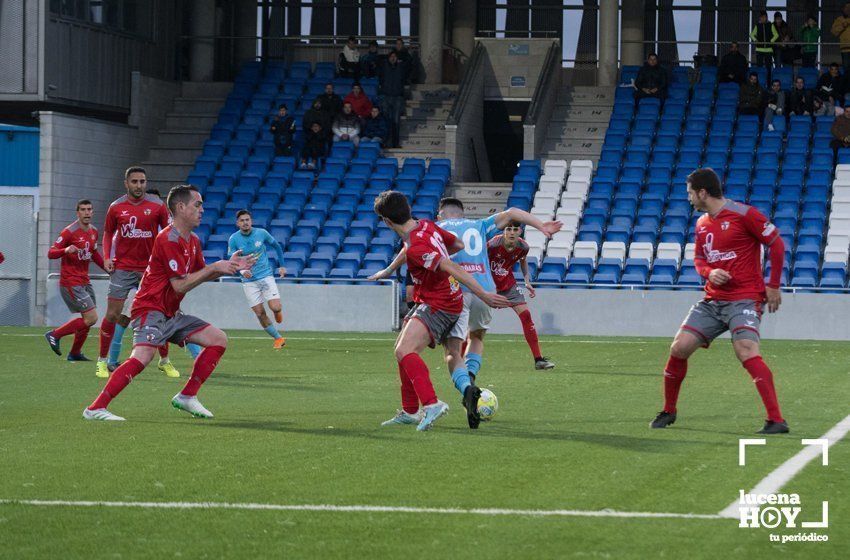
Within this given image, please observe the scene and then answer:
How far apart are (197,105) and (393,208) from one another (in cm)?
2708

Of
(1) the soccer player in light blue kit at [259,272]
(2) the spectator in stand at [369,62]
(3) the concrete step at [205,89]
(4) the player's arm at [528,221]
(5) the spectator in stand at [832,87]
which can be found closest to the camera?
(4) the player's arm at [528,221]

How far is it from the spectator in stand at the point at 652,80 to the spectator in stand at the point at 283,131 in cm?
833

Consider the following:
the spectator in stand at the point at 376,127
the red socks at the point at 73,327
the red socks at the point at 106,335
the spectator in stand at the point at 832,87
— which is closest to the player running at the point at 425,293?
the red socks at the point at 106,335

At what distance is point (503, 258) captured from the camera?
17.8m

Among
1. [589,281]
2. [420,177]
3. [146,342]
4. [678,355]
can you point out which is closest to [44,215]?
[420,177]

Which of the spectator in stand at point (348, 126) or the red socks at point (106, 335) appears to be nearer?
the red socks at point (106, 335)

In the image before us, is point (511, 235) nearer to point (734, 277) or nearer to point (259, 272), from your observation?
point (259, 272)

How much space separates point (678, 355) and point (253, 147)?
82.2 feet

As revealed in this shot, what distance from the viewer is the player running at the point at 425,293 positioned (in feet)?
35.0

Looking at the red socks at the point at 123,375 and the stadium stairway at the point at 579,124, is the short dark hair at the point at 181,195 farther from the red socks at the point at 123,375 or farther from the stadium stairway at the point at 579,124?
the stadium stairway at the point at 579,124

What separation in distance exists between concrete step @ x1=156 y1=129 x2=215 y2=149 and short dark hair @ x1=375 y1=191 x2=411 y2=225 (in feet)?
83.9

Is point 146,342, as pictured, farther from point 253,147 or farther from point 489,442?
point 253,147

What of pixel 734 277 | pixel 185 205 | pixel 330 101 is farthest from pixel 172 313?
pixel 330 101

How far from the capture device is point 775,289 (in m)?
10.5
